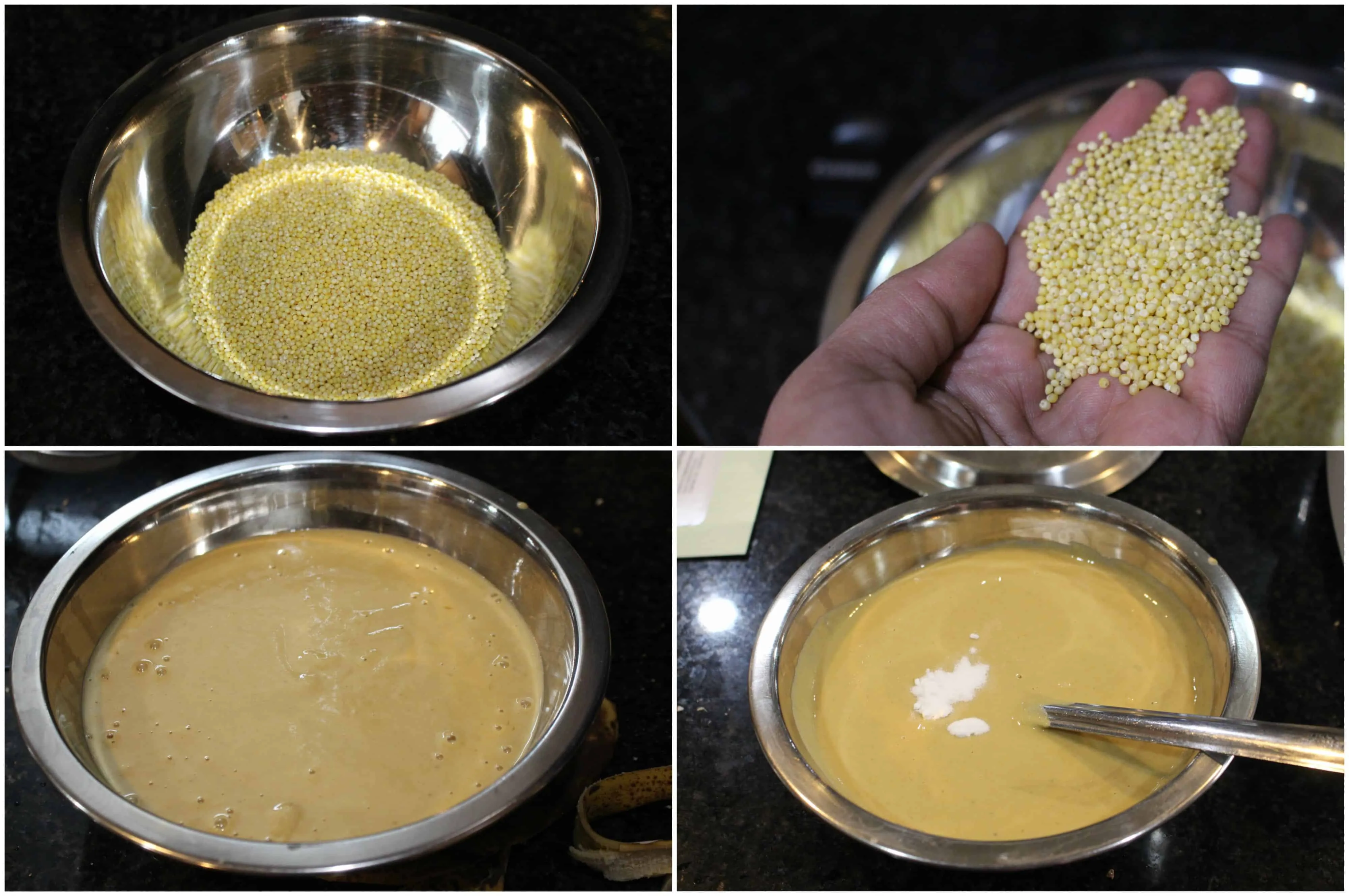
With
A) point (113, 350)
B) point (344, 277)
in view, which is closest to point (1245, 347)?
point (344, 277)

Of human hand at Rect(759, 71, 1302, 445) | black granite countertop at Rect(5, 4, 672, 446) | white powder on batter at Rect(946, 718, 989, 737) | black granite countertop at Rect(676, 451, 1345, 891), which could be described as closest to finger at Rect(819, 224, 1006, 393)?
human hand at Rect(759, 71, 1302, 445)

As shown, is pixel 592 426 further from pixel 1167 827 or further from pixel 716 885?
pixel 1167 827

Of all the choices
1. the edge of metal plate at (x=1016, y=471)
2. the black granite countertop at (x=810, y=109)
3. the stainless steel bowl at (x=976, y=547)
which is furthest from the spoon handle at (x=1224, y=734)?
the black granite countertop at (x=810, y=109)

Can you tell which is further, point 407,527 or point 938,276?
point 938,276

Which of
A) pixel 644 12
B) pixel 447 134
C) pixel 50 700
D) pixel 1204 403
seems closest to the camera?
pixel 50 700

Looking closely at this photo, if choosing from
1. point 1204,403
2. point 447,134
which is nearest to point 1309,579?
point 1204,403

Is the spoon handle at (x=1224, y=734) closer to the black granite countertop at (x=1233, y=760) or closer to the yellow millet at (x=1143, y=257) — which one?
the black granite countertop at (x=1233, y=760)

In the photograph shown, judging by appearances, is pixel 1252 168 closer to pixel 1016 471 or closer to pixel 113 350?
pixel 1016 471
